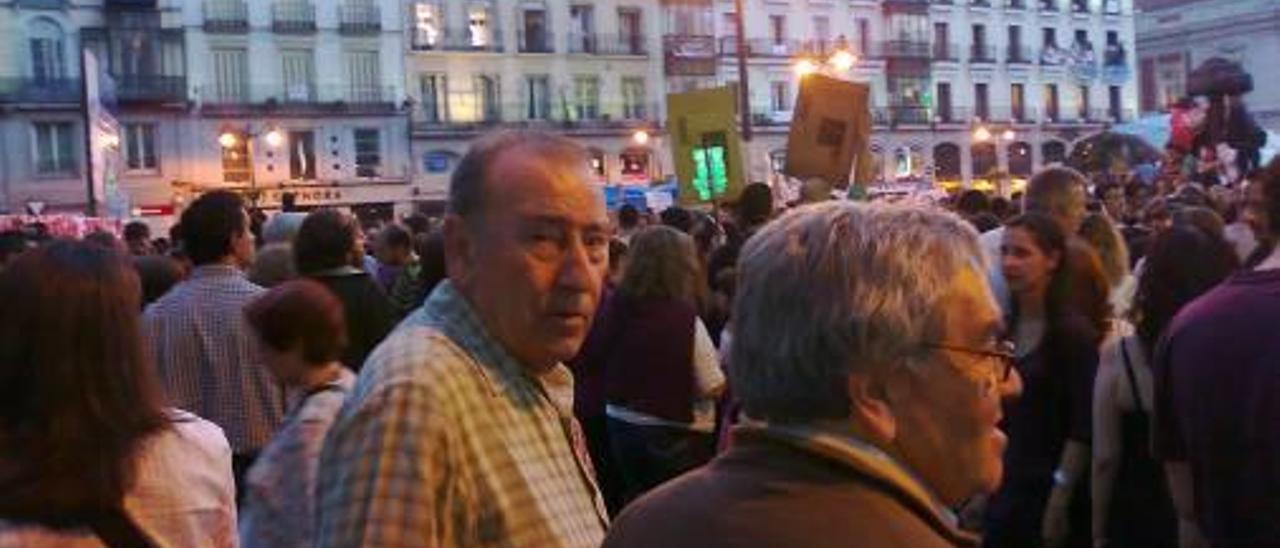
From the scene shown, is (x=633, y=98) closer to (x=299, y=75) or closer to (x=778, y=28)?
(x=778, y=28)

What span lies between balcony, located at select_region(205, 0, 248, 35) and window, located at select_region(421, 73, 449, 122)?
20.9 feet

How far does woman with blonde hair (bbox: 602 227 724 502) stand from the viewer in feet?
21.0

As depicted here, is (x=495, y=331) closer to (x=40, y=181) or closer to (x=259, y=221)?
(x=259, y=221)

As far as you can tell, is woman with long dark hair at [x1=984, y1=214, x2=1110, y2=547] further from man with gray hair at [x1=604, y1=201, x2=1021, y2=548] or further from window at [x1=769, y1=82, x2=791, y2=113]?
window at [x1=769, y1=82, x2=791, y2=113]

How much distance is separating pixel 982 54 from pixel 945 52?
205cm

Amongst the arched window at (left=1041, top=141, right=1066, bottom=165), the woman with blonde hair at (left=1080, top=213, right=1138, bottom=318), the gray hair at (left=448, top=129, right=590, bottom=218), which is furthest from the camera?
the arched window at (left=1041, top=141, right=1066, bottom=165)

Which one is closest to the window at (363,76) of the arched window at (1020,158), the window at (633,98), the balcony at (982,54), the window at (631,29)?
the window at (633,98)

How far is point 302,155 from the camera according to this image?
160 feet

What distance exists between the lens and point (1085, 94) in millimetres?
68750

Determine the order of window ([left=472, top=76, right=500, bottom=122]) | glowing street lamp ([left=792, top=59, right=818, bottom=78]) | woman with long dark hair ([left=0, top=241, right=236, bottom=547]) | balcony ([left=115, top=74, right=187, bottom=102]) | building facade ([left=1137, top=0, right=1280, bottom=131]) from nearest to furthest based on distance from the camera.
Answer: woman with long dark hair ([left=0, top=241, right=236, bottom=547]) < glowing street lamp ([left=792, top=59, right=818, bottom=78]) < balcony ([left=115, top=74, right=187, bottom=102]) < window ([left=472, top=76, right=500, bottom=122]) < building facade ([left=1137, top=0, right=1280, bottom=131])

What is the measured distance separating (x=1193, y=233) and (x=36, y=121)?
4407cm

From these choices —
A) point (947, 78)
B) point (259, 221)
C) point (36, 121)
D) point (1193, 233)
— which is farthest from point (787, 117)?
point (1193, 233)

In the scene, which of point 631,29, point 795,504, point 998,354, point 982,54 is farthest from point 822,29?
point 795,504

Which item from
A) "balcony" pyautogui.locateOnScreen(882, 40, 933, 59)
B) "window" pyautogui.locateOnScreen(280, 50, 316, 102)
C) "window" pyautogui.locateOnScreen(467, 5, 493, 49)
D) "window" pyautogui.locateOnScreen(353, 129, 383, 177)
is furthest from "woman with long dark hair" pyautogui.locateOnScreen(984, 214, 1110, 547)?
"balcony" pyautogui.locateOnScreen(882, 40, 933, 59)
